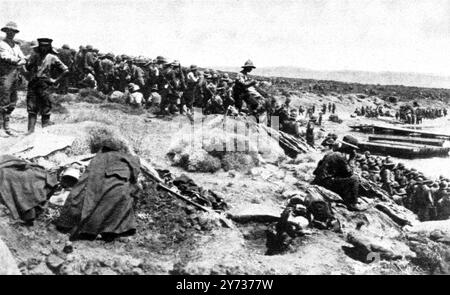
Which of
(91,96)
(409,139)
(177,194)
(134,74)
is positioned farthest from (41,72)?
(409,139)

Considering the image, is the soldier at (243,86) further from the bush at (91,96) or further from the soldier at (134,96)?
the bush at (91,96)

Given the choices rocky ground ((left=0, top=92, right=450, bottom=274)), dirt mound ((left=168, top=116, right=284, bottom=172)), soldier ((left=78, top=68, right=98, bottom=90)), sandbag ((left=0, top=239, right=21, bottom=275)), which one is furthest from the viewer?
soldier ((left=78, top=68, right=98, bottom=90))

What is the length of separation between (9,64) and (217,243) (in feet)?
16.2

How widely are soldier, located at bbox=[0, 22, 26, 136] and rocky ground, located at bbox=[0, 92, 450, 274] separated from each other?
3.11 feet

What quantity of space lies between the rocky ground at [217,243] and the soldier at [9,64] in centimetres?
95

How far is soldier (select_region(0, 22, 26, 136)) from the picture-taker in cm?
755

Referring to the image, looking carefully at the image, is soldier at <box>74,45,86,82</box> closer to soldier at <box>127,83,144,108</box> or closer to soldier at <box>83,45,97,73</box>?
soldier at <box>83,45,97,73</box>

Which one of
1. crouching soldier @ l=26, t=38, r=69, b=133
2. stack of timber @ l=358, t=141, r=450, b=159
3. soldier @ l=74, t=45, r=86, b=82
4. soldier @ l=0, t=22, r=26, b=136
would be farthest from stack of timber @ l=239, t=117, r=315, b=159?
soldier @ l=74, t=45, r=86, b=82

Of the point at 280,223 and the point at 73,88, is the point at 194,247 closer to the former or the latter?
the point at 280,223

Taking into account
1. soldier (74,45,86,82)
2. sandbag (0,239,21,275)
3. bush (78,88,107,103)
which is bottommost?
sandbag (0,239,21,275)

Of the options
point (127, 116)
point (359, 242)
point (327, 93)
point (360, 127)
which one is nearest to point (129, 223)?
point (359, 242)

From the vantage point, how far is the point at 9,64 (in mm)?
7695

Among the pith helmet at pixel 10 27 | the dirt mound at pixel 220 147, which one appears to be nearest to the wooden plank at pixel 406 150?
the dirt mound at pixel 220 147

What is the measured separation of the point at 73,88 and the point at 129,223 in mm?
10875
